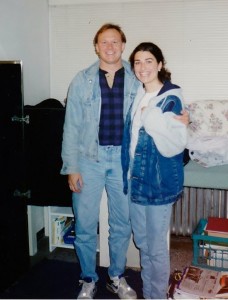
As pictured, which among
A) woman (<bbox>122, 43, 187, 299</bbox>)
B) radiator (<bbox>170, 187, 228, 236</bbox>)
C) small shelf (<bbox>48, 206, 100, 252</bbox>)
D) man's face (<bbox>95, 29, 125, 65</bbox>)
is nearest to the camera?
woman (<bbox>122, 43, 187, 299</bbox>)

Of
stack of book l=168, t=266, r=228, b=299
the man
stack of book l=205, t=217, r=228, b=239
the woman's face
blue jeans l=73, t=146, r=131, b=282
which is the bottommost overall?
stack of book l=168, t=266, r=228, b=299

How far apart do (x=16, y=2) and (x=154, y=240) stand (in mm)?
1912

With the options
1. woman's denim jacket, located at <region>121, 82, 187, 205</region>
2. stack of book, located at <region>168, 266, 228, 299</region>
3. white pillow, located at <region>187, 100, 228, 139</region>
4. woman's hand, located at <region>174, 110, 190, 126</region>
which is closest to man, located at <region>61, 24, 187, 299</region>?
woman's denim jacket, located at <region>121, 82, 187, 205</region>

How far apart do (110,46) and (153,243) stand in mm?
1094

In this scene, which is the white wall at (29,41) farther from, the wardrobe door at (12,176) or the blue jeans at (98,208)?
the blue jeans at (98,208)

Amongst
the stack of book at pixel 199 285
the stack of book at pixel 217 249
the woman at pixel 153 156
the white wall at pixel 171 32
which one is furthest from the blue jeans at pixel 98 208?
the white wall at pixel 171 32

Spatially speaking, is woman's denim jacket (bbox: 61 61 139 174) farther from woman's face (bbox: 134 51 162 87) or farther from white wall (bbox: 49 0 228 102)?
white wall (bbox: 49 0 228 102)

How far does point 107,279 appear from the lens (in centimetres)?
227

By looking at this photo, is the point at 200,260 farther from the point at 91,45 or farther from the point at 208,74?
the point at 91,45

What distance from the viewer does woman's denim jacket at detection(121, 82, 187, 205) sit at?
5.52ft

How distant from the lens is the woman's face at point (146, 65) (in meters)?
1.73

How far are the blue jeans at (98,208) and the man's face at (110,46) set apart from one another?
19.7 inches

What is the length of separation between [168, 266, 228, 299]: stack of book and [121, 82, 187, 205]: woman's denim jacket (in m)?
0.67

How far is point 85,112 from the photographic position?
196cm
